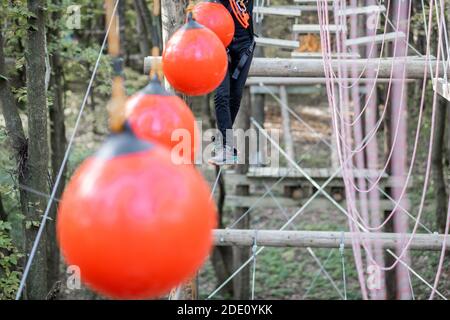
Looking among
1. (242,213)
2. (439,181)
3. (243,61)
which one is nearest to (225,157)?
(243,61)

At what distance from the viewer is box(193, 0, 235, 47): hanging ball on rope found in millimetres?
3547

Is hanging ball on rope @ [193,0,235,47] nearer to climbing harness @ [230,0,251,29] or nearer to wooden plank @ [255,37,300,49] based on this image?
climbing harness @ [230,0,251,29]

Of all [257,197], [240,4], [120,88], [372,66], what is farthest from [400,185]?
[120,88]

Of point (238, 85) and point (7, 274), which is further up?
point (238, 85)

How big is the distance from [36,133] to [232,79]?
1.67 metres

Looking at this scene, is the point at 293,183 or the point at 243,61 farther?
the point at 293,183

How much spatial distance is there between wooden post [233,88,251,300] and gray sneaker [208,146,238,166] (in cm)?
360

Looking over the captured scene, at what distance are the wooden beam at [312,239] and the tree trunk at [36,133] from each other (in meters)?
1.46

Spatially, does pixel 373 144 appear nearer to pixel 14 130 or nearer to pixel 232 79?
pixel 232 79

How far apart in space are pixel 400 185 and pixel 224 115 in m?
4.47

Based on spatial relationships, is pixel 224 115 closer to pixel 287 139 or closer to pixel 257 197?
pixel 257 197

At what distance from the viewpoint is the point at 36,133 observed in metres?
5.23

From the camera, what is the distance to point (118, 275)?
150 cm

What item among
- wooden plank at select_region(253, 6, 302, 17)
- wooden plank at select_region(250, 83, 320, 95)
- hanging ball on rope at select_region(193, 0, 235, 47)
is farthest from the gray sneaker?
wooden plank at select_region(250, 83, 320, 95)
